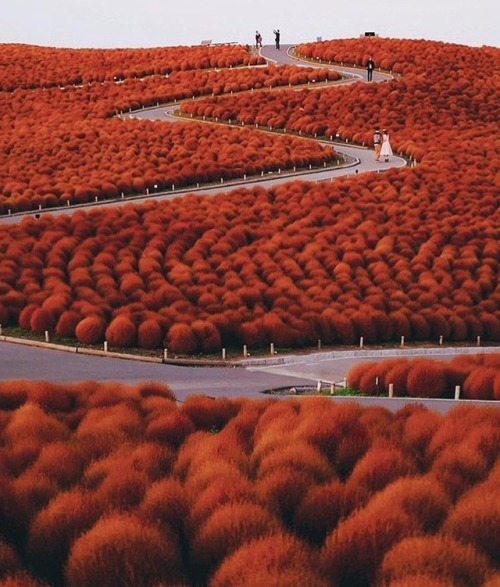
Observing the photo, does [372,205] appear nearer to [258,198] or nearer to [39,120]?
[258,198]

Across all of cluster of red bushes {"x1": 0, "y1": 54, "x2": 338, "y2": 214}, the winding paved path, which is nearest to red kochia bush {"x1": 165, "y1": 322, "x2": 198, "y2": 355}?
the winding paved path

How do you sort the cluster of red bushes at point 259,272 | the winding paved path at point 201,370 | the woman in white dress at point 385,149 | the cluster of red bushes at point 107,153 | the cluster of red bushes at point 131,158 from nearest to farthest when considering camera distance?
the winding paved path at point 201,370, the cluster of red bushes at point 259,272, the cluster of red bushes at point 131,158, the cluster of red bushes at point 107,153, the woman in white dress at point 385,149

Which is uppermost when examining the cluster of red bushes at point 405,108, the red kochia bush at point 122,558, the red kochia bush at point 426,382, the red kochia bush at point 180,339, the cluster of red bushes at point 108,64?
the cluster of red bushes at point 108,64

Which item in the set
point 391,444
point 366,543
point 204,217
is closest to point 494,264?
point 204,217

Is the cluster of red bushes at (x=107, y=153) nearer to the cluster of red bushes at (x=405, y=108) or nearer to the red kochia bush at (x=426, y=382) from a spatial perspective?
the cluster of red bushes at (x=405, y=108)

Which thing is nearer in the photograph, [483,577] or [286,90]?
[483,577]

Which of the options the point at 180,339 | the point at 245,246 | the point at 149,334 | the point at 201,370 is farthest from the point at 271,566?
the point at 245,246

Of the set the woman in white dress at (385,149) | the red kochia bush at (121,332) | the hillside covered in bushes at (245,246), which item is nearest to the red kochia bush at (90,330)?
the hillside covered in bushes at (245,246)
